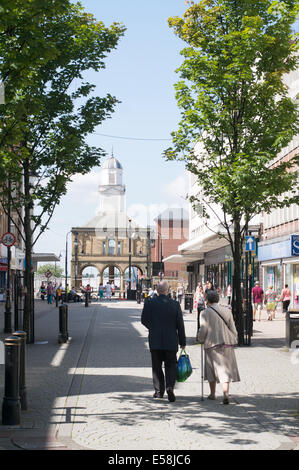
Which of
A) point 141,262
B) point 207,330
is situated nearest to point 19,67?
point 207,330

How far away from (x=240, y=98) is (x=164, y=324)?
34.5 feet

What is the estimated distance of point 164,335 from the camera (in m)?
9.52

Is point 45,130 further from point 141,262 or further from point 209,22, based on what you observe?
point 141,262

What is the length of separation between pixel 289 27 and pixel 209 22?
7.24ft

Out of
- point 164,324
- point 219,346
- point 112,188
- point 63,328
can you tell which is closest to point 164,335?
point 164,324

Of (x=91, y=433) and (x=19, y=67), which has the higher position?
(x=19, y=67)

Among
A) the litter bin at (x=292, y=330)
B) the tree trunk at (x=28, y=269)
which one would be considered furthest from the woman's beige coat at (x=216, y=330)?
the tree trunk at (x=28, y=269)

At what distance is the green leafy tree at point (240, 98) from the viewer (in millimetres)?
17609

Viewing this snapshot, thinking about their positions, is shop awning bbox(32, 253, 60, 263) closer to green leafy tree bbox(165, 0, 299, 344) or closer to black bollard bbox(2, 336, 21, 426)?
green leafy tree bbox(165, 0, 299, 344)

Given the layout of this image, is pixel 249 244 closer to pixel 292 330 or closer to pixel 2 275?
pixel 292 330

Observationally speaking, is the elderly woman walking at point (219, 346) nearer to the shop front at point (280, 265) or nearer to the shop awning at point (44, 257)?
the shop front at point (280, 265)

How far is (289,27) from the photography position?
1812 cm

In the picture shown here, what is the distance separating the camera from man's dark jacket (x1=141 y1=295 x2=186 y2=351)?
9.51 meters

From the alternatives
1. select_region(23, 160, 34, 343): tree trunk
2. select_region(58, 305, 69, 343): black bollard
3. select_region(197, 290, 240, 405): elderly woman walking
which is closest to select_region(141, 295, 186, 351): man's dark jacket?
select_region(197, 290, 240, 405): elderly woman walking
